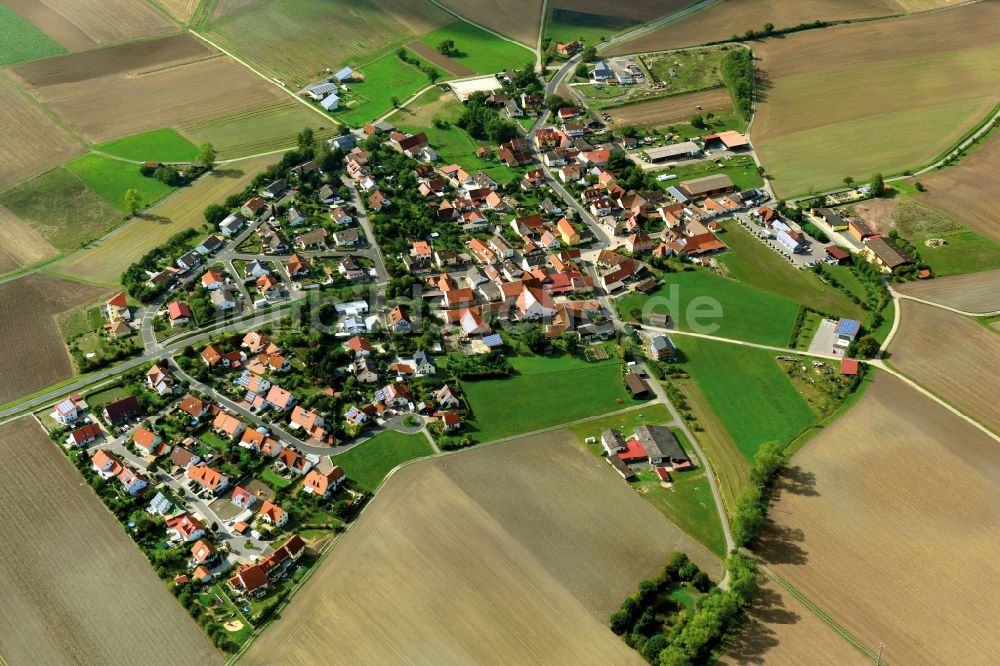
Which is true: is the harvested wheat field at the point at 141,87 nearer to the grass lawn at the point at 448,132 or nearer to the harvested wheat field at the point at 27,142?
the harvested wheat field at the point at 27,142

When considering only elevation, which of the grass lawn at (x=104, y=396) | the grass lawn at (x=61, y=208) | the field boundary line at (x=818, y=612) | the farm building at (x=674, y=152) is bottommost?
the grass lawn at (x=104, y=396)

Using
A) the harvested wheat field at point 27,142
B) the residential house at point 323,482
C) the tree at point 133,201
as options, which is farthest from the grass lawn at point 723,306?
the harvested wheat field at point 27,142

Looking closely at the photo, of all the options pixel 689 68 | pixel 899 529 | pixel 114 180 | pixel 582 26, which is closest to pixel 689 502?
pixel 899 529

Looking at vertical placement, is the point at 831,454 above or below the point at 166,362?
above

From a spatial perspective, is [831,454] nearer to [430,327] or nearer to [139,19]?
[430,327]

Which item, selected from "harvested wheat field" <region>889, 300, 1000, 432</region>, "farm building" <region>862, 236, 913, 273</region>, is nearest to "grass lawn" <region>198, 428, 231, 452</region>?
"harvested wheat field" <region>889, 300, 1000, 432</region>

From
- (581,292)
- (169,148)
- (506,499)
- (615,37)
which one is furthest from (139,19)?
(506,499)

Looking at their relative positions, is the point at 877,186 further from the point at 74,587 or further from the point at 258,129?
the point at 74,587
